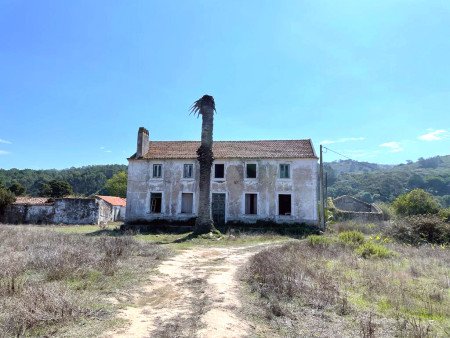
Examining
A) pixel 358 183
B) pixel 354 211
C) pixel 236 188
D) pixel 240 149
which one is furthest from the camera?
pixel 358 183

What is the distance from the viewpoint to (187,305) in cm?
634

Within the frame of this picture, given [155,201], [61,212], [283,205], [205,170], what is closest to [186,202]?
[155,201]

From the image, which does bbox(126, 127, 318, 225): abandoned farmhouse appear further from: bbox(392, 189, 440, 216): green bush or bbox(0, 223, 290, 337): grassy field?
bbox(392, 189, 440, 216): green bush

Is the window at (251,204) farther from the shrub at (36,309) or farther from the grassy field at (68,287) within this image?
the shrub at (36,309)

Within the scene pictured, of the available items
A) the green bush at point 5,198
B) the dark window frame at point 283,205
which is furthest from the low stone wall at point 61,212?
the dark window frame at point 283,205

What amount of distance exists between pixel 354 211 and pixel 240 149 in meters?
21.6

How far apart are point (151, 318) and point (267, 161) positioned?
21778mm

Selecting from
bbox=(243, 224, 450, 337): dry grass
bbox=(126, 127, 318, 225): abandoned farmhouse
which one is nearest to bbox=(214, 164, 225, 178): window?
bbox=(126, 127, 318, 225): abandoned farmhouse

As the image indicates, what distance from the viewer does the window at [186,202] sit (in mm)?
27391

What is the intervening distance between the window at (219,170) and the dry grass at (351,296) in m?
16.0

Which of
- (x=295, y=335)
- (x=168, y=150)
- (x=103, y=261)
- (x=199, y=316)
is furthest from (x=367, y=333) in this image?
(x=168, y=150)

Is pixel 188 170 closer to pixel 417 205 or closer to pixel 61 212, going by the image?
pixel 61 212

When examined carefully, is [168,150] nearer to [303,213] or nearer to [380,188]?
[303,213]

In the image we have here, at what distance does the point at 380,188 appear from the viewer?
3076 inches
